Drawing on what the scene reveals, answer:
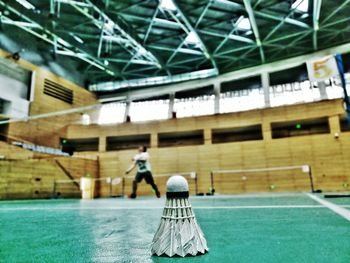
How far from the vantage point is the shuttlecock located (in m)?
0.94

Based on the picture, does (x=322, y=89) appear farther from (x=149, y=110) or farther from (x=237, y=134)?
(x=149, y=110)

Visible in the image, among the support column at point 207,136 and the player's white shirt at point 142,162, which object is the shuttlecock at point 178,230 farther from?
the support column at point 207,136

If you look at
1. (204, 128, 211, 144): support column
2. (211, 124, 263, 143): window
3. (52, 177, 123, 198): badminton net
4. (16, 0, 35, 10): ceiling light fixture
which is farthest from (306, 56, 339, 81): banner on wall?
(16, 0, 35, 10): ceiling light fixture

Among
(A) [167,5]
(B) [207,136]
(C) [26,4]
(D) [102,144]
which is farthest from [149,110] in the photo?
(C) [26,4]

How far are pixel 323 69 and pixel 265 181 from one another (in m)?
10.3

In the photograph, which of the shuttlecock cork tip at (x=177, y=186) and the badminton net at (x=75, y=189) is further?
the badminton net at (x=75, y=189)

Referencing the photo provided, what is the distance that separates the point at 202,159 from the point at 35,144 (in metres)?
12.2

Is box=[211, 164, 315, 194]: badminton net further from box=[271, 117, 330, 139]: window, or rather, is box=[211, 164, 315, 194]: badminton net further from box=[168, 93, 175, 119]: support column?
box=[168, 93, 175, 119]: support column

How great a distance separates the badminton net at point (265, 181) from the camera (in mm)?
15930

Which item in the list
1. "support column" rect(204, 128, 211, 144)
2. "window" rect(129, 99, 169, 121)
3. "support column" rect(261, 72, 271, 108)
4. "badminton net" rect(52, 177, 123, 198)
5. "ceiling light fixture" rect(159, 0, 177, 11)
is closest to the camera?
"ceiling light fixture" rect(159, 0, 177, 11)

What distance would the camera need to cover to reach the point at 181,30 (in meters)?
18.3

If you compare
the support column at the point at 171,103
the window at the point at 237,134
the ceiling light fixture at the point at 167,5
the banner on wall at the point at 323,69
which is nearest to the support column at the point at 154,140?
the support column at the point at 171,103

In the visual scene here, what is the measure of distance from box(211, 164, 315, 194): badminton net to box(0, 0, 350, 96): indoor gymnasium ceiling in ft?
31.6

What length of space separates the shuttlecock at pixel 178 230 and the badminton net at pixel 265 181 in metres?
14.7
